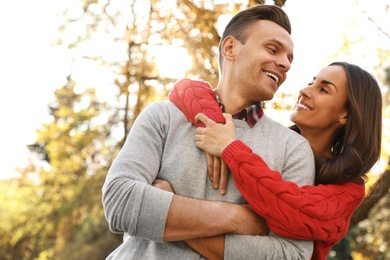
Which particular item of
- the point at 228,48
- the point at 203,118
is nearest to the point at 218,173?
the point at 203,118

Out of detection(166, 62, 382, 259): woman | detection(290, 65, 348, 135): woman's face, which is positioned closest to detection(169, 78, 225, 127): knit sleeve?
detection(166, 62, 382, 259): woman

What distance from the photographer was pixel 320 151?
2.74 metres

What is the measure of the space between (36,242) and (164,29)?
14.2 meters

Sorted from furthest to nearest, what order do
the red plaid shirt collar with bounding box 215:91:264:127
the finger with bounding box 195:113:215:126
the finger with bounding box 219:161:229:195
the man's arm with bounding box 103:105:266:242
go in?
the red plaid shirt collar with bounding box 215:91:264:127
the finger with bounding box 195:113:215:126
the finger with bounding box 219:161:229:195
the man's arm with bounding box 103:105:266:242

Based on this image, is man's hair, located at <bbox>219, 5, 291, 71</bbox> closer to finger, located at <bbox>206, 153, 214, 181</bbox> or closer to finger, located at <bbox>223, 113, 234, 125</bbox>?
finger, located at <bbox>223, 113, 234, 125</bbox>

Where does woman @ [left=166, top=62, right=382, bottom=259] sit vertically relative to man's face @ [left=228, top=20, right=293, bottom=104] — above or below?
below

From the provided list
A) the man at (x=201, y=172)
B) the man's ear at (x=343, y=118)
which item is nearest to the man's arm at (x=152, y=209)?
the man at (x=201, y=172)

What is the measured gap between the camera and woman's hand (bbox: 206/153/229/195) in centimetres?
215

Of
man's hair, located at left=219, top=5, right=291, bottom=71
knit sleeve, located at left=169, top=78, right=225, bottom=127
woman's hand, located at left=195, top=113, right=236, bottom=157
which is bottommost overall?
woman's hand, located at left=195, top=113, right=236, bottom=157

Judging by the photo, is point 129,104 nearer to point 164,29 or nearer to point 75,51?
point 75,51

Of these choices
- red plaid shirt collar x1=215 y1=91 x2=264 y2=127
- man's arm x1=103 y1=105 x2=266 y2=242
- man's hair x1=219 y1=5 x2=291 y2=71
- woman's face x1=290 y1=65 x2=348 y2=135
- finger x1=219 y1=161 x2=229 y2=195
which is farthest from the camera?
→ woman's face x1=290 y1=65 x2=348 y2=135

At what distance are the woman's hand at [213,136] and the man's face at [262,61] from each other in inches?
10.1

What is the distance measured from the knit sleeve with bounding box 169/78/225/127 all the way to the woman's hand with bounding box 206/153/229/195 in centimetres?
18

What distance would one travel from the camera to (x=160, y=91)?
7.87 metres
